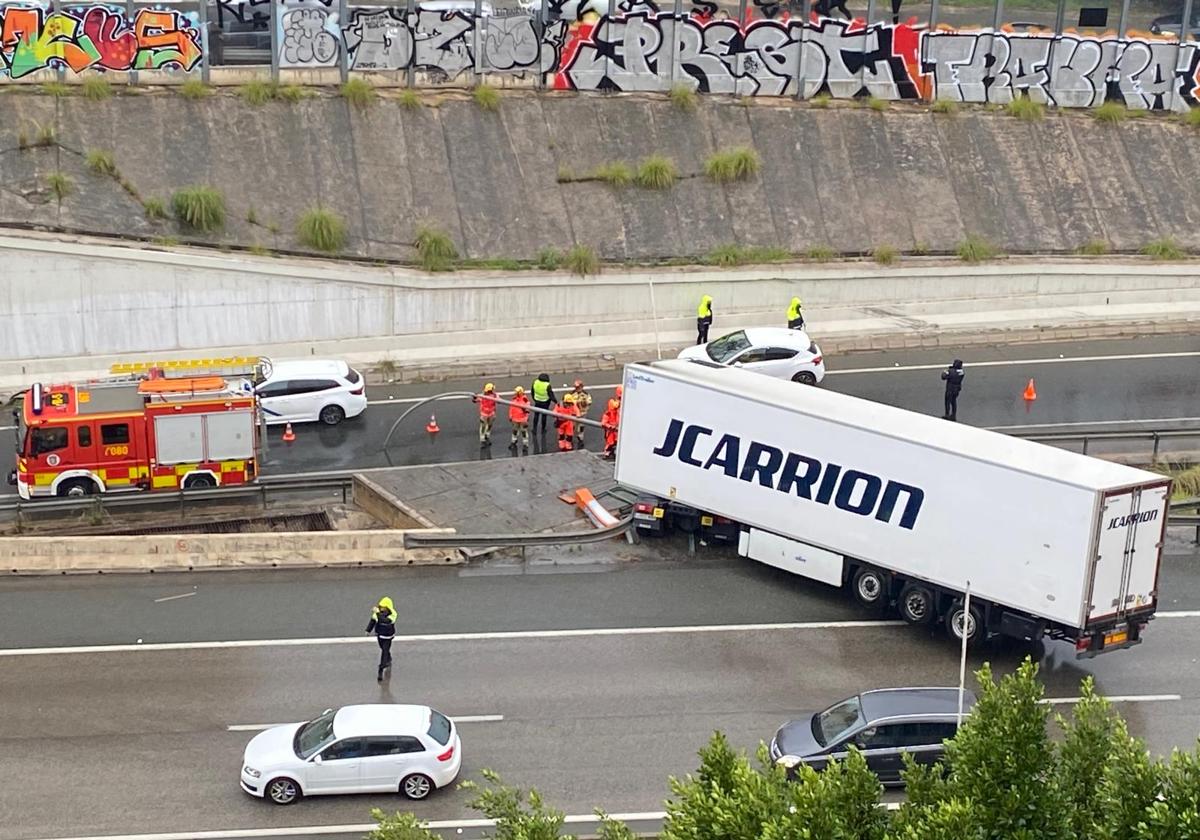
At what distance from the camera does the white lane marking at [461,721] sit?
70.6 feet

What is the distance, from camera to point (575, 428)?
31.4 meters

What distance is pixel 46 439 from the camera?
28.8 metres

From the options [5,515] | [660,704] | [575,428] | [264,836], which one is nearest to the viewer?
[264,836]

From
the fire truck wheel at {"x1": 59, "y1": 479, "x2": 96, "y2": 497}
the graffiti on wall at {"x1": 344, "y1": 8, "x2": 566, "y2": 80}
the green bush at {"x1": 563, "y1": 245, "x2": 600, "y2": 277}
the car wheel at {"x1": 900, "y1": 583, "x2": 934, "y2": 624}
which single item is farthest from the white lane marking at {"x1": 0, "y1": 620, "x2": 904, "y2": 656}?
the graffiti on wall at {"x1": 344, "y1": 8, "x2": 566, "y2": 80}

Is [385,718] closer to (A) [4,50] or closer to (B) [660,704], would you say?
(B) [660,704]

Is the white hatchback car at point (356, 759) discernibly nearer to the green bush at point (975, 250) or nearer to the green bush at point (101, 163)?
the green bush at point (101, 163)

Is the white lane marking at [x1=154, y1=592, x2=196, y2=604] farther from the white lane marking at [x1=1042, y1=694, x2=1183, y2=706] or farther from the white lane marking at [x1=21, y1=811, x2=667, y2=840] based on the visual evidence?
the white lane marking at [x1=1042, y1=694, x2=1183, y2=706]

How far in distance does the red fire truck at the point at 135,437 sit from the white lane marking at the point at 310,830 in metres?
11.0

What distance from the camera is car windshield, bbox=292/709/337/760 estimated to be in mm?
19703

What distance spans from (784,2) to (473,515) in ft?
69.1

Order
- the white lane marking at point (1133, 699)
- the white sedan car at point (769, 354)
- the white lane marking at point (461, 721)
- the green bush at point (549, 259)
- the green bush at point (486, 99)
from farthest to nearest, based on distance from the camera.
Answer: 1. the green bush at point (486, 99)
2. the green bush at point (549, 259)
3. the white sedan car at point (769, 354)
4. the white lane marking at point (1133, 699)
5. the white lane marking at point (461, 721)

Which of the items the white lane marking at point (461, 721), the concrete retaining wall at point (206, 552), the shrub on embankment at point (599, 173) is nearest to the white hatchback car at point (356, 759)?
the white lane marking at point (461, 721)

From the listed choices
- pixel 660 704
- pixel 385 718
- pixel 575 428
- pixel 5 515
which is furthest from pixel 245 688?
pixel 575 428

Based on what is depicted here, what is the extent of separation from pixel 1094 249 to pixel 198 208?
74.2ft
